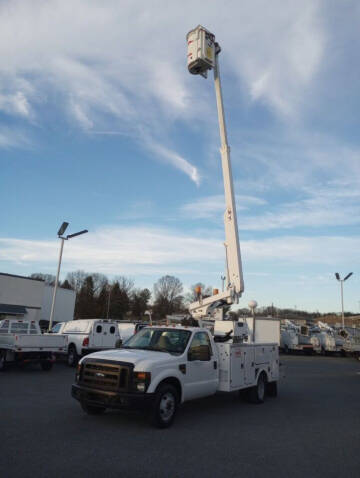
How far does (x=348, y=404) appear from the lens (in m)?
10.9

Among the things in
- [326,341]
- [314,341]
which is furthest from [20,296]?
[326,341]

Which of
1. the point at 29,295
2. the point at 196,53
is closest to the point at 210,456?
the point at 196,53

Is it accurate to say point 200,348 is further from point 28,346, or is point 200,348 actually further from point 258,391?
point 28,346

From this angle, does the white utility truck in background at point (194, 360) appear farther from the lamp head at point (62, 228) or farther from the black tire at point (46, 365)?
the lamp head at point (62, 228)

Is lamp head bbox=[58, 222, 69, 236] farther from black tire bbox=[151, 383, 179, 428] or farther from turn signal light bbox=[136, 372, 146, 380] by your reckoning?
turn signal light bbox=[136, 372, 146, 380]

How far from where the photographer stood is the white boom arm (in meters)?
11.3

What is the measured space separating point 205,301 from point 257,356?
6.76 ft

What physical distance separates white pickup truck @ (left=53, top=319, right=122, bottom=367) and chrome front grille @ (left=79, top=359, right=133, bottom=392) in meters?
10.0

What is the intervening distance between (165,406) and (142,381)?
776 millimetres

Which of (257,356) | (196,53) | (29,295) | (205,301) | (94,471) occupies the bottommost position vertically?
(94,471)

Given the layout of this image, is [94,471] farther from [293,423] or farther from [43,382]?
[43,382]

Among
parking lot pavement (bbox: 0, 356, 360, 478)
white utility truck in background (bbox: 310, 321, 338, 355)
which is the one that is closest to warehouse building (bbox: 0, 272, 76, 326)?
white utility truck in background (bbox: 310, 321, 338, 355)

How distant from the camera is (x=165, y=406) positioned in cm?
756

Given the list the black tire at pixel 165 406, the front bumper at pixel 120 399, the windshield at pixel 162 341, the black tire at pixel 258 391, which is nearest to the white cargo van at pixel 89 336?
the black tire at pixel 258 391
